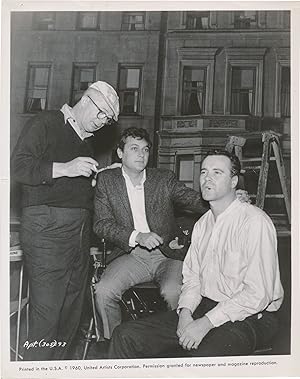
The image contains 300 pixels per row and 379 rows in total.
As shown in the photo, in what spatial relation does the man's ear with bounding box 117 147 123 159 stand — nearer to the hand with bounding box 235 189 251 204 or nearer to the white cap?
the white cap

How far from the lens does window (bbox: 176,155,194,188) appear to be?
51.0 inches

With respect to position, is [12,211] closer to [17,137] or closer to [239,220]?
[17,137]

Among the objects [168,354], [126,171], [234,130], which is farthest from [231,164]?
[168,354]

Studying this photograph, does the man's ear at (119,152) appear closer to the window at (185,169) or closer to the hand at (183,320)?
the window at (185,169)

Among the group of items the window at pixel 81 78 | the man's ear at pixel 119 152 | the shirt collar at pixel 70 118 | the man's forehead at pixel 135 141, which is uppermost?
the window at pixel 81 78

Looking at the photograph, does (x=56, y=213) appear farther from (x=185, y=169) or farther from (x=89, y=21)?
(x=89, y=21)

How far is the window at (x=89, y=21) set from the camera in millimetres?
1336

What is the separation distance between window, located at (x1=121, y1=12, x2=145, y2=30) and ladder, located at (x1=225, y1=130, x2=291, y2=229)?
376 mm

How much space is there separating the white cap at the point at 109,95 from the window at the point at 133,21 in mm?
164

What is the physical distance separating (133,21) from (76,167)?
411 mm

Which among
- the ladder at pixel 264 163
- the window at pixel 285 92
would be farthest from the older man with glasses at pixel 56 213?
the window at pixel 285 92

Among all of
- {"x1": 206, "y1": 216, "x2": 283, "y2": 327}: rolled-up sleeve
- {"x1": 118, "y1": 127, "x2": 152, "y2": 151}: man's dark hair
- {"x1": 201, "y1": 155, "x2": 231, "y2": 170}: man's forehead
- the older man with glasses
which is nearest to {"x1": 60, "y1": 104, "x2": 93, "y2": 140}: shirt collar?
the older man with glasses

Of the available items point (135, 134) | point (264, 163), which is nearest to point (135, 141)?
point (135, 134)

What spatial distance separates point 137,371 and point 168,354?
0.09 meters
